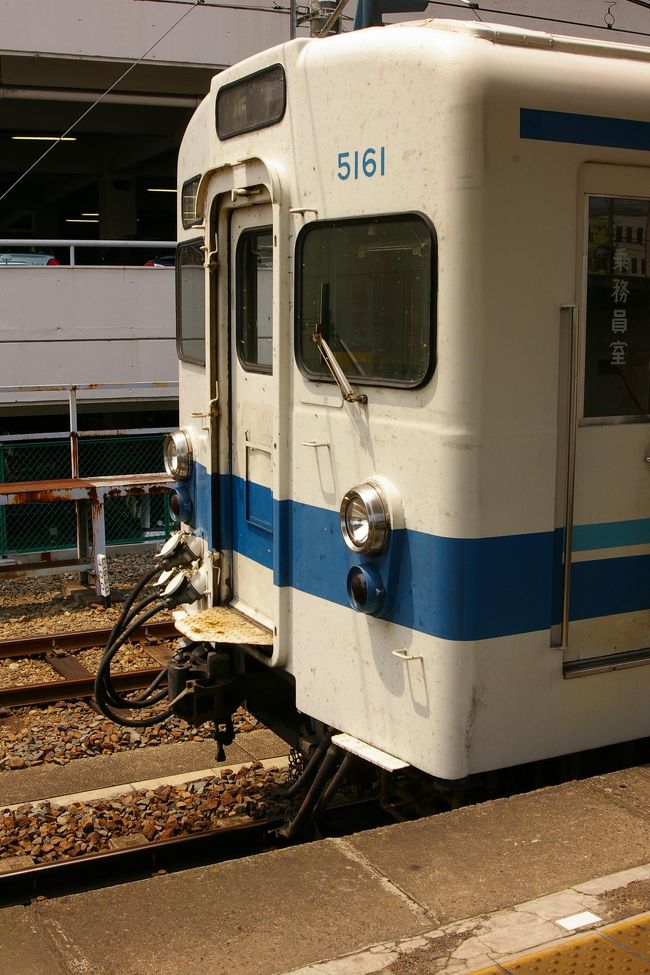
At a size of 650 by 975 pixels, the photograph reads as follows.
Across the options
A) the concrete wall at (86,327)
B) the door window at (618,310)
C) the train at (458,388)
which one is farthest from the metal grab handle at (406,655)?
the concrete wall at (86,327)

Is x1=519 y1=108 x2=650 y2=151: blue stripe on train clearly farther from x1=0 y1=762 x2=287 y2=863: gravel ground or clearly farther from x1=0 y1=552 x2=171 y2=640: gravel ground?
x1=0 y1=552 x2=171 y2=640: gravel ground

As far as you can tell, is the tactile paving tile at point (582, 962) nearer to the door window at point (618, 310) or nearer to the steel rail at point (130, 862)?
the door window at point (618, 310)

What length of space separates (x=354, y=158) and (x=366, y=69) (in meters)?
0.30

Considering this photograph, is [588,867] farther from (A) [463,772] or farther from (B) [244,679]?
(B) [244,679]

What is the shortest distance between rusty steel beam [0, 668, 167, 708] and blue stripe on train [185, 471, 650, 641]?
345cm

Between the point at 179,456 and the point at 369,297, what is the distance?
6.05 feet

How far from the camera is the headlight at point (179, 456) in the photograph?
5.67 m

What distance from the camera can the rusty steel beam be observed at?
7.32 metres

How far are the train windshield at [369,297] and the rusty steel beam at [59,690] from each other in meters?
3.82

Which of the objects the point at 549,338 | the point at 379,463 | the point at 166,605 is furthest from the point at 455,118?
the point at 166,605

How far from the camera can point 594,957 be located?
9.77 ft

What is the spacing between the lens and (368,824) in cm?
544

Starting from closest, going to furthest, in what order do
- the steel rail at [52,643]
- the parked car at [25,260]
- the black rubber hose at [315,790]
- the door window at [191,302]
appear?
the black rubber hose at [315,790] < the door window at [191,302] < the steel rail at [52,643] < the parked car at [25,260]

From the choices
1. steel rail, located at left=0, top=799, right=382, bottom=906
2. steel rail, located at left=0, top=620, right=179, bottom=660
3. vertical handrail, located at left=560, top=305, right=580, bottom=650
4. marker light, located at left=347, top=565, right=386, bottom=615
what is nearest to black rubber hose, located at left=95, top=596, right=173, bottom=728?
steel rail, located at left=0, top=799, right=382, bottom=906
